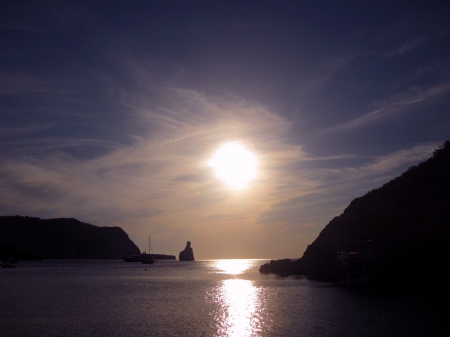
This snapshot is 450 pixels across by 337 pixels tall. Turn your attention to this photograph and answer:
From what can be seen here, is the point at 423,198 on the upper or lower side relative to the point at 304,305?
upper

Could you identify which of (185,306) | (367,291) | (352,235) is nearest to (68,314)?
(185,306)

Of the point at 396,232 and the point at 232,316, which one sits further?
the point at 396,232

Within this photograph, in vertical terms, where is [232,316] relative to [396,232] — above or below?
below

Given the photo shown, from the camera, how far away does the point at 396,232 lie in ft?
184

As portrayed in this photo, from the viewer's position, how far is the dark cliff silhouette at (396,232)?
4756cm

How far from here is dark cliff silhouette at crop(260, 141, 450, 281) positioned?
47.6 meters

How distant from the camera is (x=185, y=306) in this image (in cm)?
4175

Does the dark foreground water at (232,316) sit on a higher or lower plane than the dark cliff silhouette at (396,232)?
lower

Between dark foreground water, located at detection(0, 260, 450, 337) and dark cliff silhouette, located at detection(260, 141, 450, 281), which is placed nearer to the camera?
dark foreground water, located at detection(0, 260, 450, 337)

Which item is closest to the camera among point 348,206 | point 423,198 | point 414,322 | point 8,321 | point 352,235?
point 414,322

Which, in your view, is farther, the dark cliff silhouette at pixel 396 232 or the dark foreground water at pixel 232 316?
the dark cliff silhouette at pixel 396 232

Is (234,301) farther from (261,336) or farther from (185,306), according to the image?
(261,336)

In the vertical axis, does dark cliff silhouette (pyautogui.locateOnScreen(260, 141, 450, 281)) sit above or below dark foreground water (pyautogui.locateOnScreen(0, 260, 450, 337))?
above

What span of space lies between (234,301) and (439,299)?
21435 mm
